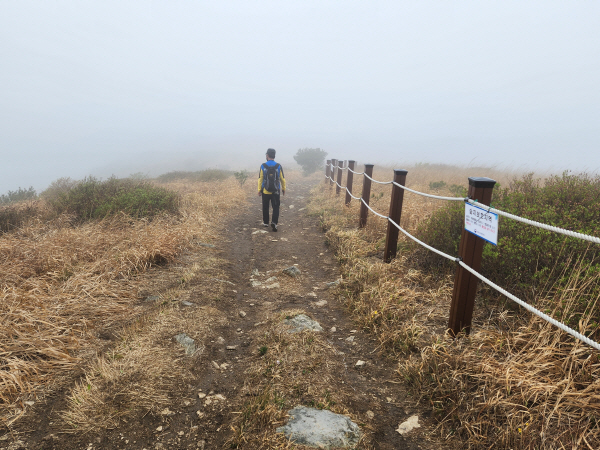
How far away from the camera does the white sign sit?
239 cm

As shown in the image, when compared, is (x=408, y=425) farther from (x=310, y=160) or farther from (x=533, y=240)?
(x=310, y=160)

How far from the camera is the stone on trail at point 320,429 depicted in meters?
→ 2.13

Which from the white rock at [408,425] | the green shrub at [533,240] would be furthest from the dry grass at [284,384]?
the green shrub at [533,240]

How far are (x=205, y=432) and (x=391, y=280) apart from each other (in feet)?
8.85

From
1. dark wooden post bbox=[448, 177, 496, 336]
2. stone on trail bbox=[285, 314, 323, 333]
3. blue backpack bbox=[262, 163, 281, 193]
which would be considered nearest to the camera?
dark wooden post bbox=[448, 177, 496, 336]

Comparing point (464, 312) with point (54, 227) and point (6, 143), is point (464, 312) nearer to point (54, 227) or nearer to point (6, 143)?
point (54, 227)

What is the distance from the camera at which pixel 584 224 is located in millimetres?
4066

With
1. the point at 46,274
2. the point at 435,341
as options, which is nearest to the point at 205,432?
the point at 435,341

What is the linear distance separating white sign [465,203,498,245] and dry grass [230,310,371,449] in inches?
63.3

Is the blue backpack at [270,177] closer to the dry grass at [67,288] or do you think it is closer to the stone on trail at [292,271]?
the dry grass at [67,288]

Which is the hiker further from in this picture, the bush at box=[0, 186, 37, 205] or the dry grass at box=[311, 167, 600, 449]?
the bush at box=[0, 186, 37, 205]

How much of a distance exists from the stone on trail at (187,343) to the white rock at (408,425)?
194cm

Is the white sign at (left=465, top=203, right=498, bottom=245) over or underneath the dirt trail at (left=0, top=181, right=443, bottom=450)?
over

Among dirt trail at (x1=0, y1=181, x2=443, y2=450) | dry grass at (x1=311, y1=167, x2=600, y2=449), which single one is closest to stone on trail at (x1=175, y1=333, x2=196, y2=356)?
dirt trail at (x1=0, y1=181, x2=443, y2=450)
